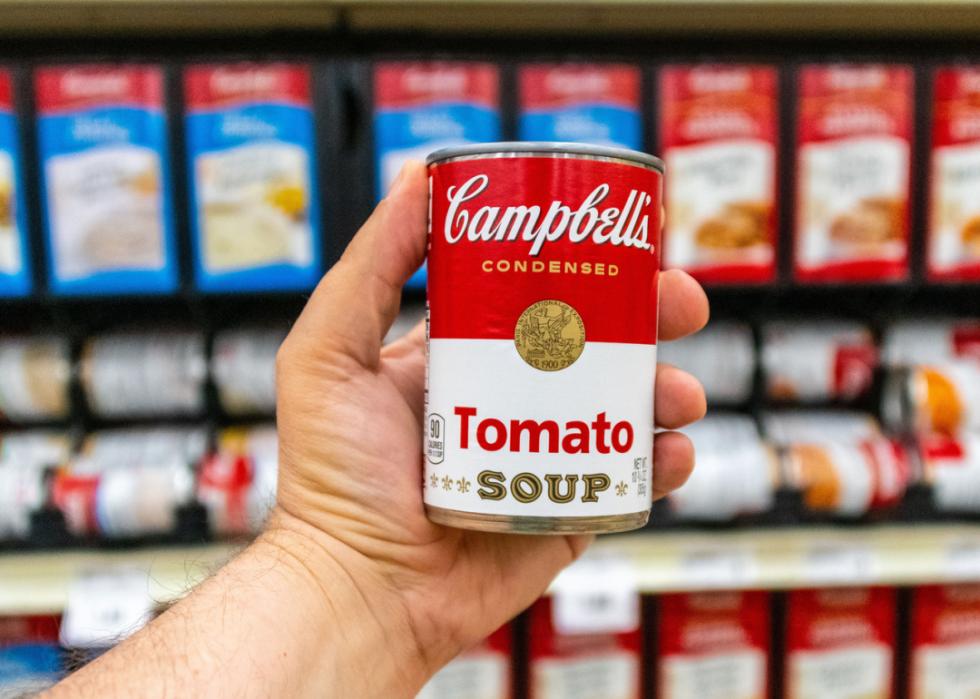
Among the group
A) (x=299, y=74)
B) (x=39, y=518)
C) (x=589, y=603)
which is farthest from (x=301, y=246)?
(x=589, y=603)

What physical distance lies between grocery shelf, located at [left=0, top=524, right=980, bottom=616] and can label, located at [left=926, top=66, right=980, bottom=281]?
1.46 ft

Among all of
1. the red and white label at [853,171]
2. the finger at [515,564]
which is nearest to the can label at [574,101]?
the red and white label at [853,171]

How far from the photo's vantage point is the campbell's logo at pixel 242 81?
1.18m

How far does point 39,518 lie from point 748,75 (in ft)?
4.22

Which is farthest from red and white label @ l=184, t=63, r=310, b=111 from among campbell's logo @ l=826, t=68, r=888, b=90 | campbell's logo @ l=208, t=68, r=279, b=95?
campbell's logo @ l=826, t=68, r=888, b=90

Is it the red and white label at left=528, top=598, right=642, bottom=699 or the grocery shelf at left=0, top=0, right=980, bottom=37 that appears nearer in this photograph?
the grocery shelf at left=0, top=0, right=980, bottom=37

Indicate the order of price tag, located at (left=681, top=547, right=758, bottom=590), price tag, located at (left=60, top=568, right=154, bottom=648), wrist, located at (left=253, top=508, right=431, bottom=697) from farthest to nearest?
1. price tag, located at (left=681, top=547, right=758, bottom=590)
2. price tag, located at (left=60, top=568, right=154, bottom=648)
3. wrist, located at (left=253, top=508, right=431, bottom=697)

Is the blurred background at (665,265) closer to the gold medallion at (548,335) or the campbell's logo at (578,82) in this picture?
the campbell's logo at (578,82)

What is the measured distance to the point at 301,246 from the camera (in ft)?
3.96

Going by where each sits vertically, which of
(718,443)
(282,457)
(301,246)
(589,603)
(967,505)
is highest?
(301,246)

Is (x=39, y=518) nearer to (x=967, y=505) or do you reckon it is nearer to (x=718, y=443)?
(x=718, y=443)

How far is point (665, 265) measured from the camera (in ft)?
4.10

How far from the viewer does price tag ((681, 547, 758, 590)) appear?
1.24m

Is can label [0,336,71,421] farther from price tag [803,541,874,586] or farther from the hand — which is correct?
price tag [803,541,874,586]
